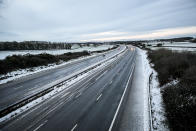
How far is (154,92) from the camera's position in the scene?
42.3 feet

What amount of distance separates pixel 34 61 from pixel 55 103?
23906 mm

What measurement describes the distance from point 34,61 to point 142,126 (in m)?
31.0

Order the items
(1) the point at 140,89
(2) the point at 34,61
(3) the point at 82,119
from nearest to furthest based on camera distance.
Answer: (3) the point at 82,119
(1) the point at 140,89
(2) the point at 34,61

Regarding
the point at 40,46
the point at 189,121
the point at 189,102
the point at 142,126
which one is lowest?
the point at 142,126

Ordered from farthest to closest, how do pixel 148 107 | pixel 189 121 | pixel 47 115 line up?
pixel 148 107 < pixel 47 115 < pixel 189 121

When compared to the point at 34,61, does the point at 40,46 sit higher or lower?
higher

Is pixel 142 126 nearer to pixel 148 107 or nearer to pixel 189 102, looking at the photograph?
pixel 148 107

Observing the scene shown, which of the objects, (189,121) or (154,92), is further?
(154,92)

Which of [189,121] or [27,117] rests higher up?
[189,121]

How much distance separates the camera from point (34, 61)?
30.5m

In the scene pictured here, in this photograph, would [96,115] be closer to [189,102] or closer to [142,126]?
[142,126]

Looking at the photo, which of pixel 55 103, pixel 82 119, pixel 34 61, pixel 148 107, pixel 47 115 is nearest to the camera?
pixel 82 119

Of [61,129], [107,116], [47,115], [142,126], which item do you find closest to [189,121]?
[142,126]

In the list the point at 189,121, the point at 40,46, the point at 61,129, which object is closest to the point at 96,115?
the point at 61,129
